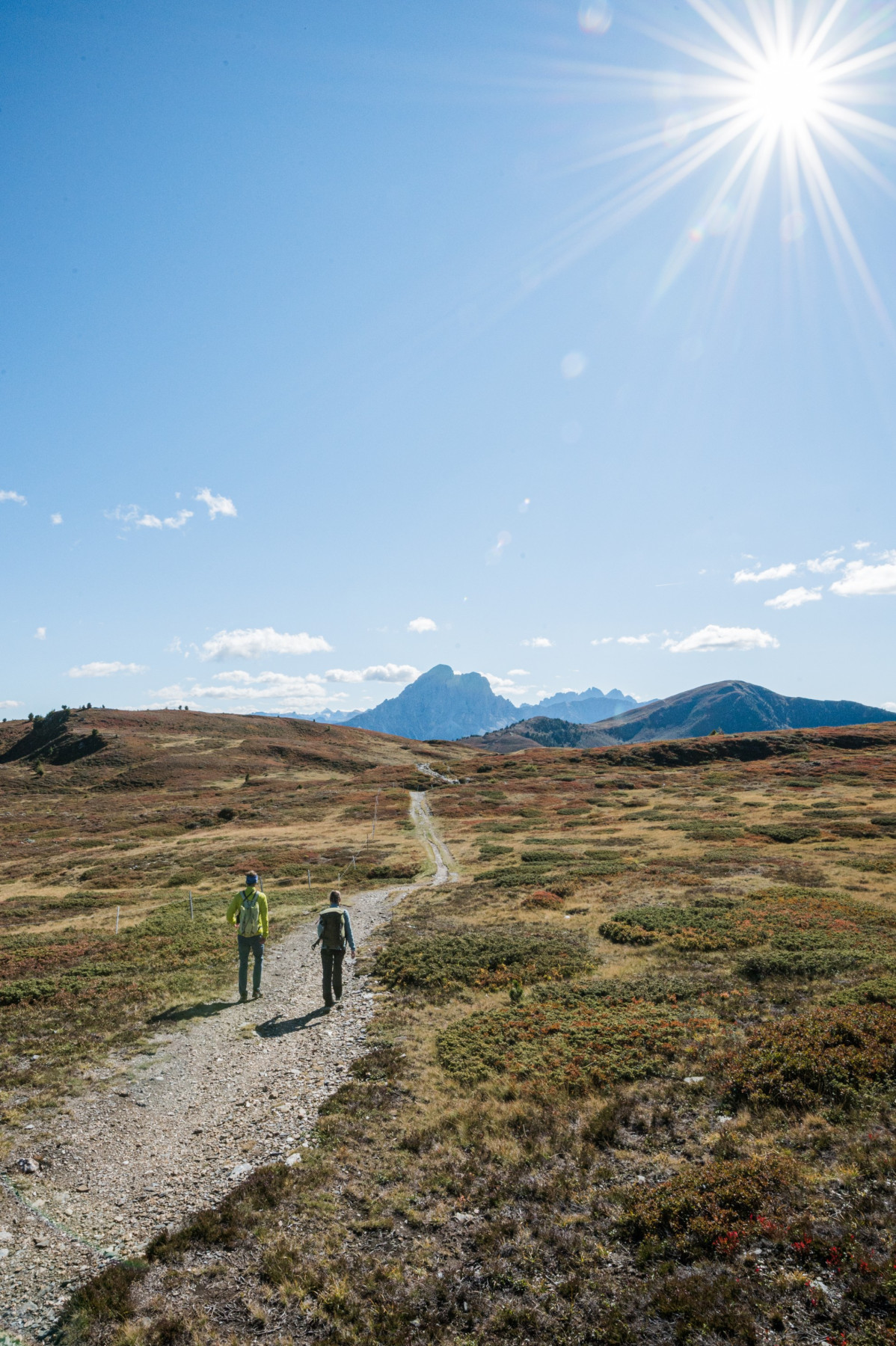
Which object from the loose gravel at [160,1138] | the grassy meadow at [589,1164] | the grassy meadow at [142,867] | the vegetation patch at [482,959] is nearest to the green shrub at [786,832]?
the grassy meadow at [589,1164]

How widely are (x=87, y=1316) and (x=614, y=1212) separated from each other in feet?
24.0

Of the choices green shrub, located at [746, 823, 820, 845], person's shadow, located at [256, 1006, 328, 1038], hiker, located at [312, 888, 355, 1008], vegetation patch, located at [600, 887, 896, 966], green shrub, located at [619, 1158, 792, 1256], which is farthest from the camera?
green shrub, located at [746, 823, 820, 845]

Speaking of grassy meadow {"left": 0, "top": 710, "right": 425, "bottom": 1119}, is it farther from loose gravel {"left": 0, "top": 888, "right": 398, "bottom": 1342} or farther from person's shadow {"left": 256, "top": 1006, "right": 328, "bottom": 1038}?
person's shadow {"left": 256, "top": 1006, "right": 328, "bottom": 1038}

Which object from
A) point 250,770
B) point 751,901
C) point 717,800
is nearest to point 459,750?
point 250,770

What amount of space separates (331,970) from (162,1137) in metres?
6.83

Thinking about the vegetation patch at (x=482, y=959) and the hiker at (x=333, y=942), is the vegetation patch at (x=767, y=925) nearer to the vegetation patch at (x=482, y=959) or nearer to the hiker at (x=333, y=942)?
the vegetation patch at (x=482, y=959)

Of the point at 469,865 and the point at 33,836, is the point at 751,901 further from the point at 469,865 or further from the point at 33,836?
the point at 33,836

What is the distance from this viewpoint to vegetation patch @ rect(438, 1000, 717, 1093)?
13106mm

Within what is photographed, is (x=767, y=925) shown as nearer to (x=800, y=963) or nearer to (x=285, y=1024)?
(x=800, y=963)

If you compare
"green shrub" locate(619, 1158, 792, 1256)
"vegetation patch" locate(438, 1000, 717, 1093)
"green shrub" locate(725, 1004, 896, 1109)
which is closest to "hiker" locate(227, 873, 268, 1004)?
"vegetation patch" locate(438, 1000, 717, 1093)

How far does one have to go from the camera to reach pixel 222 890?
118 feet

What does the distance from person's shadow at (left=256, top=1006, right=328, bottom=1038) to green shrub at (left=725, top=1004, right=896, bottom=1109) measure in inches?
439

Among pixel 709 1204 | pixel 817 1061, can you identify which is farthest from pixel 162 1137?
pixel 817 1061

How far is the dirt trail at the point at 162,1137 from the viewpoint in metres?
8.52
